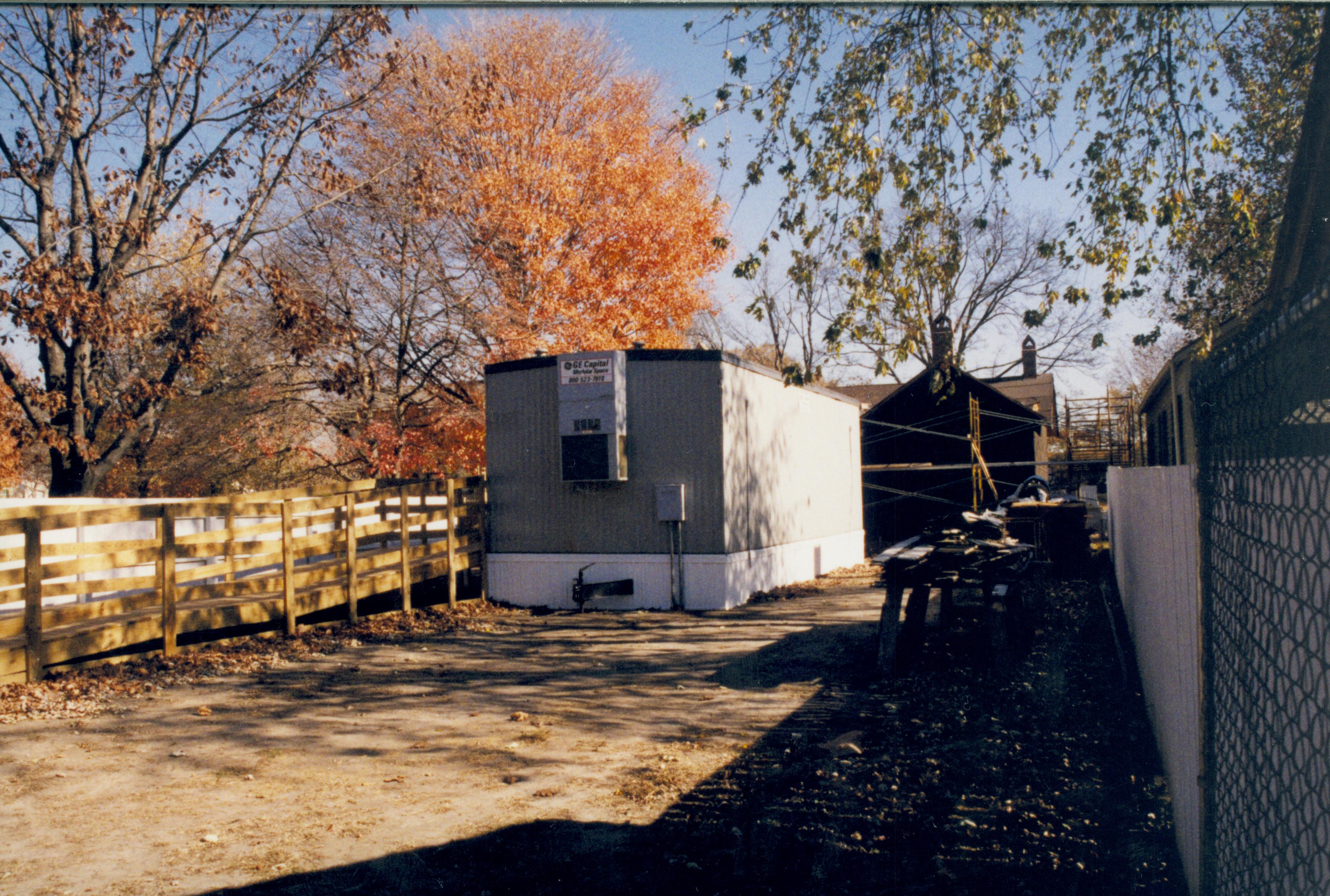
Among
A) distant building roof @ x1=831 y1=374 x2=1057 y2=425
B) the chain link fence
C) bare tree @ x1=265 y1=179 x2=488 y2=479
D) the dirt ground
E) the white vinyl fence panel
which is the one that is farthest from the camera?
distant building roof @ x1=831 y1=374 x2=1057 y2=425

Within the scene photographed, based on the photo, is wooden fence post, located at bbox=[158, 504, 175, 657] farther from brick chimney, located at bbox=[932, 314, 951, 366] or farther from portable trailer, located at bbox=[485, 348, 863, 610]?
brick chimney, located at bbox=[932, 314, 951, 366]

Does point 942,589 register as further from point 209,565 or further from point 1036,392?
point 1036,392

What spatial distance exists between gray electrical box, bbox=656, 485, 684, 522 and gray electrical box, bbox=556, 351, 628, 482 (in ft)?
1.74

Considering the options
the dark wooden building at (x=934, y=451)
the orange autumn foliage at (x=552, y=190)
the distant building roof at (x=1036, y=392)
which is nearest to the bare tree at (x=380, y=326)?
the orange autumn foliage at (x=552, y=190)

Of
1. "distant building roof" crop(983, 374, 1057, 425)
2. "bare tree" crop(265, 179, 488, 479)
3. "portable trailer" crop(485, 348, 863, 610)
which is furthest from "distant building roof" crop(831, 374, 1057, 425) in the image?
"portable trailer" crop(485, 348, 863, 610)

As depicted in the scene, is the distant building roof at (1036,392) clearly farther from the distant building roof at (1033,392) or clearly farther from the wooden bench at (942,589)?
the wooden bench at (942,589)

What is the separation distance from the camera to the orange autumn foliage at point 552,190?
1931cm

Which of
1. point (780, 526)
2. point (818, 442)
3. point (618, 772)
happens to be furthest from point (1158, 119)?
point (818, 442)

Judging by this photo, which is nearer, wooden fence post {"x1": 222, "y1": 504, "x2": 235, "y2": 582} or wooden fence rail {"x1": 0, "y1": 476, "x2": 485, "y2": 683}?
wooden fence rail {"x1": 0, "y1": 476, "x2": 485, "y2": 683}

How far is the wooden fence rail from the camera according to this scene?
7316 millimetres

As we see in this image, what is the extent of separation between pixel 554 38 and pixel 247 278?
10612 millimetres

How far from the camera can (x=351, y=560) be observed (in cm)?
1031

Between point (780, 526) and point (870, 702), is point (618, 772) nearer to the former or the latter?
point (870, 702)

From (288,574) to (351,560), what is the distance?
951 mm
